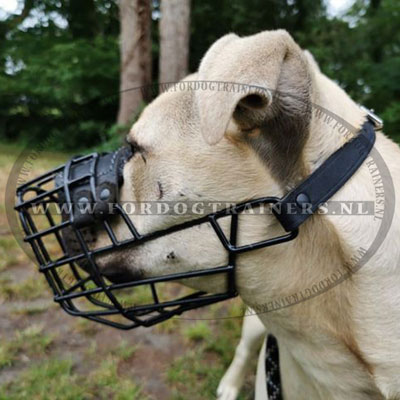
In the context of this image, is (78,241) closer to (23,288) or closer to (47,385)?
(47,385)

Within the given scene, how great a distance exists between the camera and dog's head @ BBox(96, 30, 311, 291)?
0.90m

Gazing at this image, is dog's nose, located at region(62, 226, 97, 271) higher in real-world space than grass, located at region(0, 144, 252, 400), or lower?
higher

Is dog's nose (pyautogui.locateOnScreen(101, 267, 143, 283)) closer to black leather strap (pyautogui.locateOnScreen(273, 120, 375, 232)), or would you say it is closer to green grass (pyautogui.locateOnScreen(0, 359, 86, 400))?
black leather strap (pyautogui.locateOnScreen(273, 120, 375, 232))

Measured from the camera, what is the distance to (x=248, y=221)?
1.07 metres

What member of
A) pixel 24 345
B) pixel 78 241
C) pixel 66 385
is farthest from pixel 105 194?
pixel 24 345

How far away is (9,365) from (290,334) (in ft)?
5.18

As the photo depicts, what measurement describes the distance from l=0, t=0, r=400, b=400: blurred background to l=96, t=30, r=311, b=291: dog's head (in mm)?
355

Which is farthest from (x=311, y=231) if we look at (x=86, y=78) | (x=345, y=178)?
(x=86, y=78)

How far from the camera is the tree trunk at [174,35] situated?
421cm

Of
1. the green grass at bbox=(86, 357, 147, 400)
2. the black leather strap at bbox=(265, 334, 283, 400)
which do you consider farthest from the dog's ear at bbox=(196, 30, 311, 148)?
the green grass at bbox=(86, 357, 147, 400)

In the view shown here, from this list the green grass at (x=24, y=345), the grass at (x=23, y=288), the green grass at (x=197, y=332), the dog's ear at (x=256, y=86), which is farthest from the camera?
the grass at (x=23, y=288)

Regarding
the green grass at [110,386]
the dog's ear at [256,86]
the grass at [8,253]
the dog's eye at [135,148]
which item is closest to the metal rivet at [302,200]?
the dog's ear at [256,86]

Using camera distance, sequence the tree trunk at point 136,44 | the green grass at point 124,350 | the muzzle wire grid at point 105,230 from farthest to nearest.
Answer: the tree trunk at point 136,44, the green grass at point 124,350, the muzzle wire grid at point 105,230

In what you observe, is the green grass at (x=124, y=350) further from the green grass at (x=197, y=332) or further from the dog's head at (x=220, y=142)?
the dog's head at (x=220, y=142)
